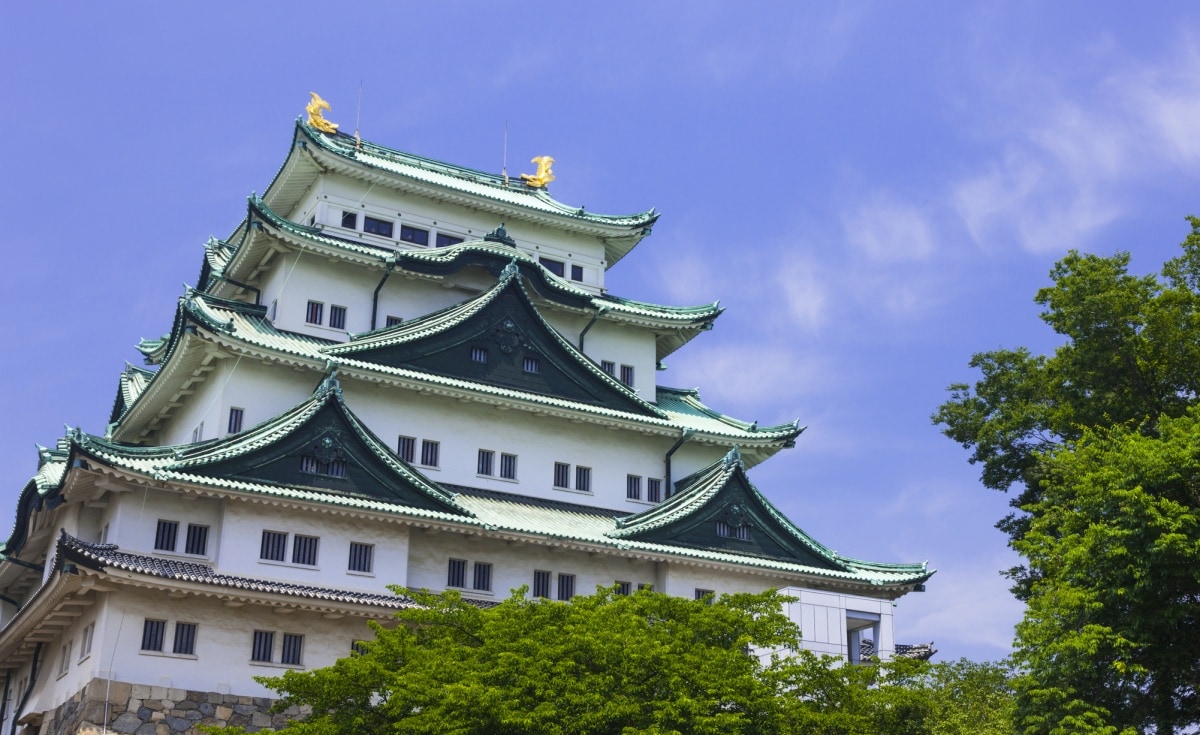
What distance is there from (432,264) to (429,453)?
6780mm

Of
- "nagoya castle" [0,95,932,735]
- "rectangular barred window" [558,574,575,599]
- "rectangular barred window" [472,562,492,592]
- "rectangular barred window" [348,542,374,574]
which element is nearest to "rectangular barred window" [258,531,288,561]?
"nagoya castle" [0,95,932,735]

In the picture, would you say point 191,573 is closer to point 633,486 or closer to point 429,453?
point 429,453

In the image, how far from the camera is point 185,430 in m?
43.8

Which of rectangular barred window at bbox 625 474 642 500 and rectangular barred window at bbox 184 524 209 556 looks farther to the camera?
rectangular barred window at bbox 625 474 642 500

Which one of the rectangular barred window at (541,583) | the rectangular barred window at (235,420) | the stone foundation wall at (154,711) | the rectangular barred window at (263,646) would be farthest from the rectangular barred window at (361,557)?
the rectangular barred window at (235,420)

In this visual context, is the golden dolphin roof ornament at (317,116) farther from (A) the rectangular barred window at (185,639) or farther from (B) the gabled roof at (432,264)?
(A) the rectangular barred window at (185,639)

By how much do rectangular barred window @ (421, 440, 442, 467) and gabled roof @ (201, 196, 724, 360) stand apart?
247 inches

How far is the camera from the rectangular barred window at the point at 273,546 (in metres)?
36.2

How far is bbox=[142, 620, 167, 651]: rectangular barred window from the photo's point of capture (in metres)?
33.5

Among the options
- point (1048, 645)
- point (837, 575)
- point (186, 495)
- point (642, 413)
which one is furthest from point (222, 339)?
point (1048, 645)

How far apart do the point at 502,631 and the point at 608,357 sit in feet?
70.5

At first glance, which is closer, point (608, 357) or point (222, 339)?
point (222, 339)

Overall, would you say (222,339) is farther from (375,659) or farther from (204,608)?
(375,659)

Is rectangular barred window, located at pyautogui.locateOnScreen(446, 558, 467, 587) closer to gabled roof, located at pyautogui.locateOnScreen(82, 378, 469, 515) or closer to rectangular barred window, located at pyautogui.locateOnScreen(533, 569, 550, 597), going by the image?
gabled roof, located at pyautogui.locateOnScreen(82, 378, 469, 515)
